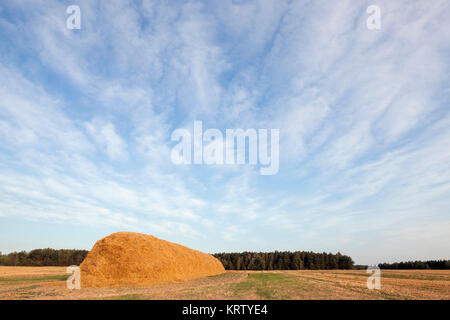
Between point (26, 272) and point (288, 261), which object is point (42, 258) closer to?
point (26, 272)

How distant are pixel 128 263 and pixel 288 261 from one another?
90.4 metres

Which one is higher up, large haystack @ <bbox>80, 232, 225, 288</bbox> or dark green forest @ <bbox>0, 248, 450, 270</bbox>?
large haystack @ <bbox>80, 232, 225, 288</bbox>

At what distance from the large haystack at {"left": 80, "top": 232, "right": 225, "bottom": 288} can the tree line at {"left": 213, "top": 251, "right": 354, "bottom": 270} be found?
266ft

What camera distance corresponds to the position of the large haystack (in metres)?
25.8

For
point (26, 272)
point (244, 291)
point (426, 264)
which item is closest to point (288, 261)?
point (426, 264)

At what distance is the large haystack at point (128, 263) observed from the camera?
25781 mm

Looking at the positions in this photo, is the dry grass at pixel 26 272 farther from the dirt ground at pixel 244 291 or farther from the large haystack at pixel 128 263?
the large haystack at pixel 128 263

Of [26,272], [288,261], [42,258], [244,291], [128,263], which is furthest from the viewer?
[288,261]

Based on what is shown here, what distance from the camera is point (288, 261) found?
104 metres

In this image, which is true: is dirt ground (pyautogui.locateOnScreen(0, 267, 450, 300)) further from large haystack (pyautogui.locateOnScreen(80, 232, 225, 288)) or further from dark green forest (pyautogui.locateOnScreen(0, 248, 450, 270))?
dark green forest (pyautogui.locateOnScreen(0, 248, 450, 270))

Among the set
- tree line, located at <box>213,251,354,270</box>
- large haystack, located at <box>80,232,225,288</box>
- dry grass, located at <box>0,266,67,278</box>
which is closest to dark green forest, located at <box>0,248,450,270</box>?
tree line, located at <box>213,251,354,270</box>

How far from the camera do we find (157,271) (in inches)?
1120
